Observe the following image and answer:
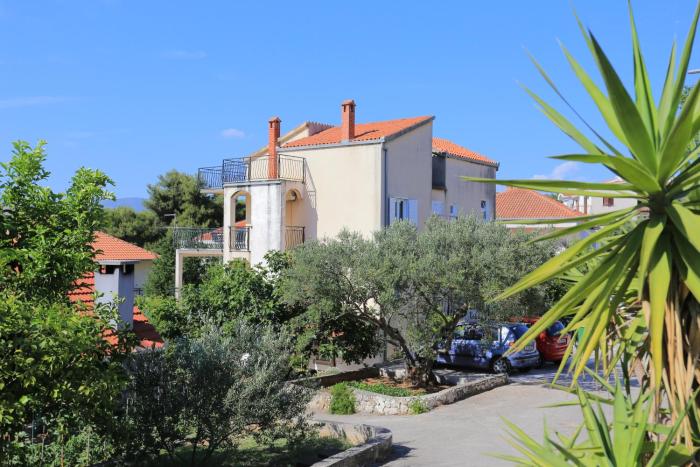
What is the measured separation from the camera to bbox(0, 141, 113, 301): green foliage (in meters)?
8.01

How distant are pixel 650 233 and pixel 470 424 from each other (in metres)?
12.9

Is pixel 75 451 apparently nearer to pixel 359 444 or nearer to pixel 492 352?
pixel 359 444

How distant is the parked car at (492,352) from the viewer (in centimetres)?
2247

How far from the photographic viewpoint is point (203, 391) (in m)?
10.6

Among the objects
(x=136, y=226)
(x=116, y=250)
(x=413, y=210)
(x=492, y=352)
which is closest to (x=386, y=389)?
(x=492, y=352)

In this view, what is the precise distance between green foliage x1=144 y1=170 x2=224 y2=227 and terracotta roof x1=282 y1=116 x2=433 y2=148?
29.4 meters

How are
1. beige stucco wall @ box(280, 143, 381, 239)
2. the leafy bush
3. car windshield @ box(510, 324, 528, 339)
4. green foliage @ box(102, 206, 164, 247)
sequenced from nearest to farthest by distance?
the leafy bush < car windshield @ box(510, 324, 528, 339) < beige stucco wall @ box(280, 143, 381, 239) < green foliage @ box(102, 206, 164, 247)

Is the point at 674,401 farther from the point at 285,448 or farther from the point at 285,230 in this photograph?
the point at 285,230

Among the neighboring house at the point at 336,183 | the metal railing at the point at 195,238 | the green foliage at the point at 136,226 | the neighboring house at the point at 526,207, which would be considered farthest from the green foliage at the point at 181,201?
the neighboring house at the point at 336,183

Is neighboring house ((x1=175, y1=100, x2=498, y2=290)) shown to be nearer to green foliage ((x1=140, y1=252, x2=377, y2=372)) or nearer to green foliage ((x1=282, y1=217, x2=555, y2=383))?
green foliage ((x1=140, y1=252, x2=377, y2=372))

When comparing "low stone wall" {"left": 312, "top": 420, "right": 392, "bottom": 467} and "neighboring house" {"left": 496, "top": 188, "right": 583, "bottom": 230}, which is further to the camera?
"neighboring house" {"left": 496, "top": 188, "right": 583, "bottom": 230}

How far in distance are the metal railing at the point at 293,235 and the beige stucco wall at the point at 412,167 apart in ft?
13.4

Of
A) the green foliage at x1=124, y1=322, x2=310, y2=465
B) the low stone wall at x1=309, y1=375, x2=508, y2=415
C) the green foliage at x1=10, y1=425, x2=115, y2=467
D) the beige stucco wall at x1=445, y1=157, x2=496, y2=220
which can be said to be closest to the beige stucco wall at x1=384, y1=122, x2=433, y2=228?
the beige stucco wall at x1=445, y1=157, x2=496, y2=220

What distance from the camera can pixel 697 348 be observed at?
13.7ft
